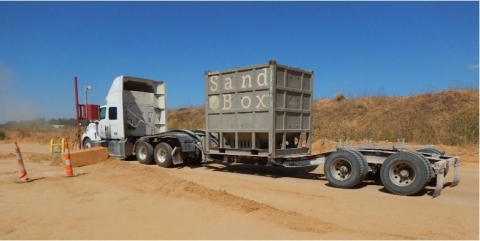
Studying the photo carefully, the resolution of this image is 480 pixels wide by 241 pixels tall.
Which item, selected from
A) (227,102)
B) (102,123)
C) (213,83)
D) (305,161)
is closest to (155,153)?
(102,123)

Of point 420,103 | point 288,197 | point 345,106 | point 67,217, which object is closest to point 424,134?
point 420,103

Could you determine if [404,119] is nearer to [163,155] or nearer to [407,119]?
[407,119]

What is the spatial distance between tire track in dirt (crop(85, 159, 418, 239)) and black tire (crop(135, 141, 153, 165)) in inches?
74.2

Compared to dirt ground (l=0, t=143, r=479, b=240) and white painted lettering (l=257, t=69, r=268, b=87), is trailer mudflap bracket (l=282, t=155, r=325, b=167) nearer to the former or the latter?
dirt ground (l=0, t=143, r=479, b=240)

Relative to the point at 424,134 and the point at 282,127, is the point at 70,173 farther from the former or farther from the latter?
the point at 424,134

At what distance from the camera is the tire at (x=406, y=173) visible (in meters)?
6.81

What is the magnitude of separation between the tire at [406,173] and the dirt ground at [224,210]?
0.23 m

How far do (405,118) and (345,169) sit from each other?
1440cm

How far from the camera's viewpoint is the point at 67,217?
5.39 metres

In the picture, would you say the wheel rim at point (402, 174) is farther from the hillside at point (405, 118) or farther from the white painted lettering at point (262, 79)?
the hillside at point (405, 118)

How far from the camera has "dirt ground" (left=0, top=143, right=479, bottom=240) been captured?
466 cm

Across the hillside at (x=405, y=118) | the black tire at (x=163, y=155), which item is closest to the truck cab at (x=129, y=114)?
the black tire at (x=163, y=155)

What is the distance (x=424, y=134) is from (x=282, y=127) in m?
11.5

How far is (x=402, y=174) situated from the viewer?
7.25 meters
